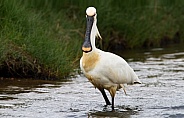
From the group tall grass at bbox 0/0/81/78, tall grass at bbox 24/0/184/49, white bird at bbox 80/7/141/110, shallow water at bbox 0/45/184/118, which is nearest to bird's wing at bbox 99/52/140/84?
white bird at bbox 80/7/141/110

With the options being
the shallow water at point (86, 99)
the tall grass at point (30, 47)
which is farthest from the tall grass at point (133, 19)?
the shallow water at point (86, 99)

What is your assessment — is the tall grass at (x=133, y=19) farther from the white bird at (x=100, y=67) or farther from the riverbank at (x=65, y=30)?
the white bird at (x=100, y=67)

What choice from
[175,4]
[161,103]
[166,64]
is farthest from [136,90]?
[175,4]

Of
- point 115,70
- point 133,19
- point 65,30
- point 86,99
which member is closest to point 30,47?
point 86,99

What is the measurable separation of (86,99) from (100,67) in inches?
36.9

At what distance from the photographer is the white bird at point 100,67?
8.83m

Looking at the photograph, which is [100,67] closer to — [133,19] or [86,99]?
[86,99]

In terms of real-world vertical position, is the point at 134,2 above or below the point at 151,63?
above

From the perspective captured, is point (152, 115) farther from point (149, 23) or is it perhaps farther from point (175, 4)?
point (175, 4)

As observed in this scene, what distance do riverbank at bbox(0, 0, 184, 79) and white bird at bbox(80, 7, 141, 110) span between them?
200 centimetres

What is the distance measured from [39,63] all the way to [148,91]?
1.90 metres

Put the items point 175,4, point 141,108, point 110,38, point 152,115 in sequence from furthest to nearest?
point 175,4
point 110,38
point 141,108
point 152,115

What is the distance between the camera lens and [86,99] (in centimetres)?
960

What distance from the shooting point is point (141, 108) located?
29.4 ft
